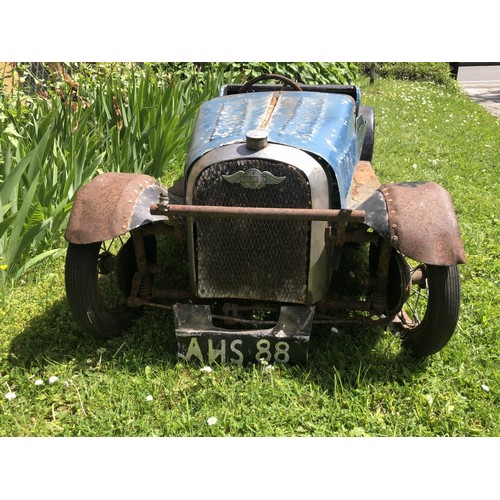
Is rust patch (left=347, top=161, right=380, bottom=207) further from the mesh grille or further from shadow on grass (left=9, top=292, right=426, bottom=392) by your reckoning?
shadow on grass (left=9, top=292, right=426, bottom=392)

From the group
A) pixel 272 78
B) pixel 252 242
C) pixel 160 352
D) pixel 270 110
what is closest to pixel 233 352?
pixel 160 352

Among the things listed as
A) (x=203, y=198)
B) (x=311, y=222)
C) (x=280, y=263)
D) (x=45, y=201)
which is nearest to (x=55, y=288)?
(x=45, y=201)

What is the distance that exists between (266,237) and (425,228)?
0.75 metres

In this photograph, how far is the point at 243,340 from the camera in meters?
2.62

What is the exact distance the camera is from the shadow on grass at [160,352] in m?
2.66

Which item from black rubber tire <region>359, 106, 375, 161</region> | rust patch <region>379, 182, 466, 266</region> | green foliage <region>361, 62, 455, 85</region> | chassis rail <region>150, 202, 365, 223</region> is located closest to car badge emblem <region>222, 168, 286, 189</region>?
chassis rail <region>150, 202, 365, 223</region>

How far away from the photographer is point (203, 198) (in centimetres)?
268

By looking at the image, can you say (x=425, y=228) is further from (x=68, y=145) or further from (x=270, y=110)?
(x=68, y=145)

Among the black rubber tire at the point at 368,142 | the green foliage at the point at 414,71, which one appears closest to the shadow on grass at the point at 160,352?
the black rubber tire at the point at 368,142

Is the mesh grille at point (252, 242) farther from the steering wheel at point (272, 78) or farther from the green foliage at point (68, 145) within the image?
the green foliage at point (68, 145)

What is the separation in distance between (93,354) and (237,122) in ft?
4.69

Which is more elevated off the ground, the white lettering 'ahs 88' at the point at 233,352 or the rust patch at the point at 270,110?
the rust patch at the point at 270,110

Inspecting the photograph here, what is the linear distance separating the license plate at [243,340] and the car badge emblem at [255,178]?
626 millimetres
